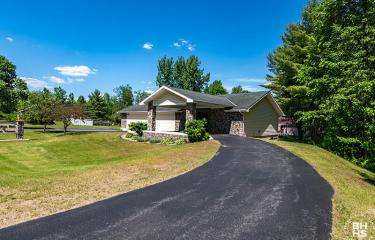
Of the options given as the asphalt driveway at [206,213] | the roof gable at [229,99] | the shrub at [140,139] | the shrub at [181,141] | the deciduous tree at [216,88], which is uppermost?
the deciduous tree at [216,88]

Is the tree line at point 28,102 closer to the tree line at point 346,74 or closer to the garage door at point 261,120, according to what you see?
the garage door at point 261,120

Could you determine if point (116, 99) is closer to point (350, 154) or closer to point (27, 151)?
point (27, 151)

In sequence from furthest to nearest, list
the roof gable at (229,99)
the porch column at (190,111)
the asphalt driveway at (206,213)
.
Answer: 1. the roof gable at (229,99)
2. the porch column at (190,111)
3. the asphalt driveway at (206,213)

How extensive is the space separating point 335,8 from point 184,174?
1688 cm

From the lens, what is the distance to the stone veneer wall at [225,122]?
27516 millimetres

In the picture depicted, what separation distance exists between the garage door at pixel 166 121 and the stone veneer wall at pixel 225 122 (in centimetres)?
601

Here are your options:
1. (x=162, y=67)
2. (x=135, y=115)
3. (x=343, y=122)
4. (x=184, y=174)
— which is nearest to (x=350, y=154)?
(x=343, y=122)

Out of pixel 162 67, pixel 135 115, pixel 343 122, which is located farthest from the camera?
pixel 162 67

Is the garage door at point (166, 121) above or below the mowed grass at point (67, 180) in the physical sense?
above

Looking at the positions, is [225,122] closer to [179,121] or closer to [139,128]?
[179,121]

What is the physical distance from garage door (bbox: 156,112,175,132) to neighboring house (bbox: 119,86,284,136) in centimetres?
57

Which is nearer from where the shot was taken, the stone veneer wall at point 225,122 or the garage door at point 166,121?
the stone veneer wall at point 225,122

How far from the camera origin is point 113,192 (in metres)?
8.21

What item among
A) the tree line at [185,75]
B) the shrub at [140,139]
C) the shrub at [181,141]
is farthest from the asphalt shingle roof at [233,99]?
the tree line at [185,75]
